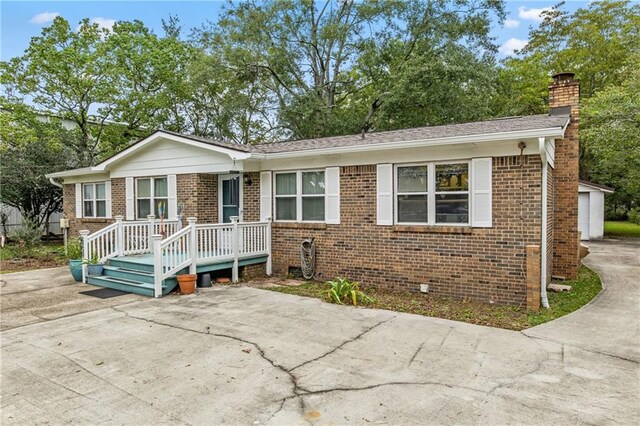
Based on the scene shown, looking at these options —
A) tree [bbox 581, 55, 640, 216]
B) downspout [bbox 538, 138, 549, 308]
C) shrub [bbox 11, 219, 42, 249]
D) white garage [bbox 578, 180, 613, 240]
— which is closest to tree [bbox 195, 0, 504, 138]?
tree [bbox 581, 55, 640, 216]


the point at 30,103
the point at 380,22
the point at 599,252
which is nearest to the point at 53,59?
the point at 30,103

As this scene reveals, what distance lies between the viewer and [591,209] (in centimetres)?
1853

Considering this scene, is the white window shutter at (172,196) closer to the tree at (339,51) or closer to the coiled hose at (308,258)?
the coiled hose at (308,258)

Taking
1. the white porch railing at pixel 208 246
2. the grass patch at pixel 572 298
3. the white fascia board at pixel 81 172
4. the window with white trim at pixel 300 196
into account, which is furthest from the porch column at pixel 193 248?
the white fascia board at pixel 81 172

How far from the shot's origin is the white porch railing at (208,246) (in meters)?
7.79

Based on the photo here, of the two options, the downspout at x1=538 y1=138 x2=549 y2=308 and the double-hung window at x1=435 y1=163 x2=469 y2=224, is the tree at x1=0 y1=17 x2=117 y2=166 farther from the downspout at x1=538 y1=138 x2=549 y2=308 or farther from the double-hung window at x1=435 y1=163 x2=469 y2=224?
the downspout at x1=538 y1=138 x2=549 y2=308

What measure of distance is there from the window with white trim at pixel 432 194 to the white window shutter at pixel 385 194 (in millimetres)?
144

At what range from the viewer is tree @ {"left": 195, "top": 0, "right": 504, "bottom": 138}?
68.8ft

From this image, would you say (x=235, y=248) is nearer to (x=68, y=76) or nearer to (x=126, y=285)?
(x=126, y=285)

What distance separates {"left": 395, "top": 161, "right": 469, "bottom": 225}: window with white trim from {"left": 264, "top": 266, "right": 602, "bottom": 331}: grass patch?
1.52 meters

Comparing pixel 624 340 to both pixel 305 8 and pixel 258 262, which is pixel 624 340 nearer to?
pixel 258 262

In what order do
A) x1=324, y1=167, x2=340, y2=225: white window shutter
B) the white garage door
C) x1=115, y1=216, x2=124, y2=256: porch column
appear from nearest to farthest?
x1=324, y1=167, x2=340, y2=225: white window shutter, x1=115, y1=216, x2=124, y2=256: porch column, the white garage door

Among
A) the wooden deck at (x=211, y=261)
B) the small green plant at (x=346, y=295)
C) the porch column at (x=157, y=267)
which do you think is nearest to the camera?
the small green plant at (x=346, y=295)

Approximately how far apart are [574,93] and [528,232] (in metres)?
4.80
